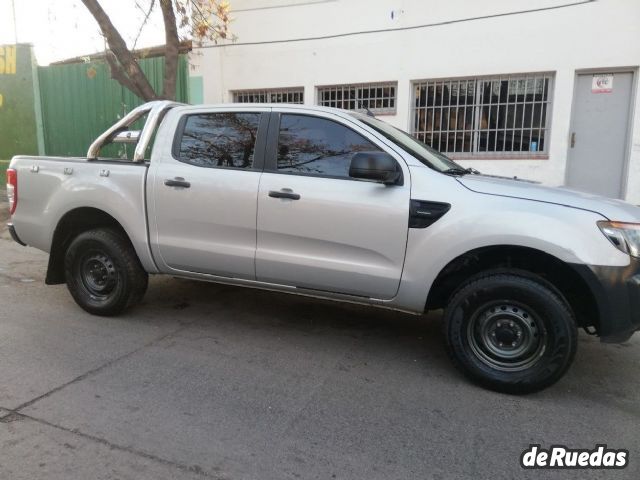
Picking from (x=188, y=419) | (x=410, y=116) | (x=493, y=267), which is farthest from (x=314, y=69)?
(x=188, y=419)

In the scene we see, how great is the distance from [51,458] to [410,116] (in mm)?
8632

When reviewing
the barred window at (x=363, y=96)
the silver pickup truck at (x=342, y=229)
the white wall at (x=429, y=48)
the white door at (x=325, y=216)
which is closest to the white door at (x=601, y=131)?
the white wall at (x=429, y=48)

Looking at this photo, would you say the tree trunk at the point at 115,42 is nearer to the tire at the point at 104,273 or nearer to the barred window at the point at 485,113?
the tire at the point at 104,273

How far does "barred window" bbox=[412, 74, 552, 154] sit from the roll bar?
6259mm

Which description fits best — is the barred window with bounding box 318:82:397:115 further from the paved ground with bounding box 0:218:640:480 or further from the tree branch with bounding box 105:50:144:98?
the paved ground with bounding box 0:218:640:480

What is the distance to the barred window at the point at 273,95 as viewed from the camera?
11.0 metres

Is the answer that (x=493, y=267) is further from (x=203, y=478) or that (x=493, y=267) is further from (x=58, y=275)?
(x=58, y=275)

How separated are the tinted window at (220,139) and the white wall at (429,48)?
620cm

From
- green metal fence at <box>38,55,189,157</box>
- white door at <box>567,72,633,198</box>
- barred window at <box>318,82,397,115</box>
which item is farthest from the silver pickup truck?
green metal fence at <box>38,55,189,157</box>

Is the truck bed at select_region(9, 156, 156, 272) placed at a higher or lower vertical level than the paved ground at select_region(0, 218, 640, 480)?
higher

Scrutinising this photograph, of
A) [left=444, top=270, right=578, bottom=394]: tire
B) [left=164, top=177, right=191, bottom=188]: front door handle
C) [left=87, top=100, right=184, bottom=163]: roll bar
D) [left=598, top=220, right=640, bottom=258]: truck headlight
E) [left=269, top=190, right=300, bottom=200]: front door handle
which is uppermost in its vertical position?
[left=87, top=100, right=184, bottom=163]: roll bar

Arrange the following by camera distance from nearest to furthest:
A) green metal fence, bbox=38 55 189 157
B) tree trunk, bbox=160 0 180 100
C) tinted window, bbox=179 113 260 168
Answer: tinted window, bbox=179 113 260 168, tree trunk, bbox=160 0 180 100, green metal fence, bbox=38 55 189 157

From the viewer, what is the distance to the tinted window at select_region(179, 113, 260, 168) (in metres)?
4.20

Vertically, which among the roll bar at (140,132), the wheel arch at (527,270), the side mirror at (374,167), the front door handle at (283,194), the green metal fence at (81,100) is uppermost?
the green metal fence at (81,100)
